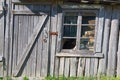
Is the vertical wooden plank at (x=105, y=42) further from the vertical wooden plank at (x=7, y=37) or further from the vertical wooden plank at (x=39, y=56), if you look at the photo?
the vertical wooden plank at (x=7, y=37)

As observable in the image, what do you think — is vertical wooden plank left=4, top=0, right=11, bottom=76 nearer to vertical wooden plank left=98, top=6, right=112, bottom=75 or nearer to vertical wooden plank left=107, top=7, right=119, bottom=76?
vertical wooden plank left=98, top=6, right=112, bottom=75

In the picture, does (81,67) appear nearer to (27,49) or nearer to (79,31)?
(79,31)

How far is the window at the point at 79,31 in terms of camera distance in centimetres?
916

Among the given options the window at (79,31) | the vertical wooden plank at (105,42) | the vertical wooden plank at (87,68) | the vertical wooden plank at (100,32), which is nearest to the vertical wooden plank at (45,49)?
the window at (79,31)

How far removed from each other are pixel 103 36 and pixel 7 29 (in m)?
3.06

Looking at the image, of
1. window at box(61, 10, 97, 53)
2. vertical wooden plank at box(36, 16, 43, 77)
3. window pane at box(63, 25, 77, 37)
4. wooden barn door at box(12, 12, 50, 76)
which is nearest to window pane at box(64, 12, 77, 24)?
window at box(61, 10, 97, 53)

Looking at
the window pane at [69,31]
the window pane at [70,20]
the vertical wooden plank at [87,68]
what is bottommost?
the vertical wooden plank at [87,68]

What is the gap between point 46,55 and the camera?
929 centimetres

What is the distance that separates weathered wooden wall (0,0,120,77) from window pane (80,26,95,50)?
203 millimetres

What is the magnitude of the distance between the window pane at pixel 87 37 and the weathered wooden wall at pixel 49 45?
20 cm

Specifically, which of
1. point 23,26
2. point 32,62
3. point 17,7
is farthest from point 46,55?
point 17,7

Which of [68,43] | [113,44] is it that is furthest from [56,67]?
[113,44]

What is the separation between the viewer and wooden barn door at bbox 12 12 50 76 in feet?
29.9

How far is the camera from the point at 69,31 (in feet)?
30.5
